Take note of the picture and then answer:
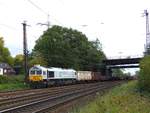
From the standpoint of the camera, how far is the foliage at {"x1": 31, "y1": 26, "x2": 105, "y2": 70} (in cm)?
9531

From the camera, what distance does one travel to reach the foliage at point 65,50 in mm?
95312

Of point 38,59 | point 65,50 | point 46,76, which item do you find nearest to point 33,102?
point 46,76

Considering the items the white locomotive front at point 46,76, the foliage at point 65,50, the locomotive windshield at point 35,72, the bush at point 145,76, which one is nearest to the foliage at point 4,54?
the foliage at point 65,50

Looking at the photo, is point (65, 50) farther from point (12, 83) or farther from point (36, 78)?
point (36, 78)

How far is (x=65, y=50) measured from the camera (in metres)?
98.6

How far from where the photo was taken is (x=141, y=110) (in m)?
16.0

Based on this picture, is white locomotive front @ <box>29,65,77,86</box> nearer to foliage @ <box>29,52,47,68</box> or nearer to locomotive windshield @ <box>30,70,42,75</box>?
locomotive windshield @ <box>30,70,42,75</box>

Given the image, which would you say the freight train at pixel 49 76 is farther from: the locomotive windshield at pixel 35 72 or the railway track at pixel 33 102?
the railway track at pixel 33 102

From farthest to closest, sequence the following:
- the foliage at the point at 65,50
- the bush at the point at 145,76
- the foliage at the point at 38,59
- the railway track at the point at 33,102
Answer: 1. the foliage at the point at 65,50
2. the foliage at the point at 38,59
3. the bush at the point at 145,76
4. the railway track at the point at 33,102

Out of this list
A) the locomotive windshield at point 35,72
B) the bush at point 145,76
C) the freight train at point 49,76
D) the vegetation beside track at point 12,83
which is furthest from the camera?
the locomotive windshield at point 35,72

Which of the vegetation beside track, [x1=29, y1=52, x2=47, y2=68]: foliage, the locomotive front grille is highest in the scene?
[x1=29, y1=52, x2=47, y2=68]: foliage

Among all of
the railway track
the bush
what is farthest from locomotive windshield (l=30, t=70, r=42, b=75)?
the bush

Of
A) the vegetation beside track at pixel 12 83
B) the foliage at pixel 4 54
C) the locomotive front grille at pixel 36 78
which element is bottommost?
the vegetation beside track at pixel 12 83

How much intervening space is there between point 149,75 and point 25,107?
9281mm
